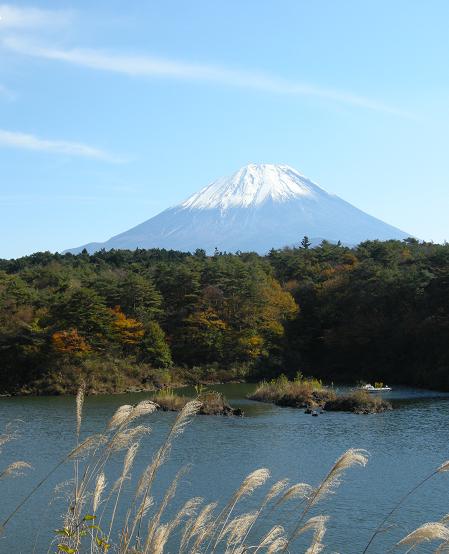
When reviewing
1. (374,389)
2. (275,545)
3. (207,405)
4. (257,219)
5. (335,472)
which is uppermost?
(257,219)

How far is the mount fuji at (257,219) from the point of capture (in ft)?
532

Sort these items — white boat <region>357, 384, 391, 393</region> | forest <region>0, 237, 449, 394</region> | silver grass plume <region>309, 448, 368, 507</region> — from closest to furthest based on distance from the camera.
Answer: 1. silver grass plume <region>309, 448, 368, 507</region>
2. white boat <region>357, 384, 391, 393</region>
3. forest <region>0, 237, 449, 394</region>

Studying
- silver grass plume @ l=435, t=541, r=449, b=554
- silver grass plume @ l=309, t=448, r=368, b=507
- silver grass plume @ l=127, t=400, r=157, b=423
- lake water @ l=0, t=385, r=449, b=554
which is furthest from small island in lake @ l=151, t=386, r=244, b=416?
silver grass plume @ l=435, t=541, r=449, b=554

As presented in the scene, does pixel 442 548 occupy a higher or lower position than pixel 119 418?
lower

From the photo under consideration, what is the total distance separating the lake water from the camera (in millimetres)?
12000

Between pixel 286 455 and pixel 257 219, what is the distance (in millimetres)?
156459

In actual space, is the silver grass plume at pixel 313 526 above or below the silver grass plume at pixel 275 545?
above

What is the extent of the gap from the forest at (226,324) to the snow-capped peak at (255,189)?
447 ft

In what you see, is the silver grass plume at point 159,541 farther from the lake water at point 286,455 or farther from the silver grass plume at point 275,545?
the lake water at point 286,455

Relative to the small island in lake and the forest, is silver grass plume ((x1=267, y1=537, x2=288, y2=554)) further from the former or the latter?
the forest

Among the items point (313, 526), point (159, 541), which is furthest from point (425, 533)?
point (159, 541)

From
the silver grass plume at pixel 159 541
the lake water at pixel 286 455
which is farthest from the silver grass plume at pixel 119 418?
the lake water at pixel 286 455

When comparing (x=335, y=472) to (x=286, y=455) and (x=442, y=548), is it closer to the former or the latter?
(x=442, y=548)

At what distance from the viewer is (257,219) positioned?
6811 inches
